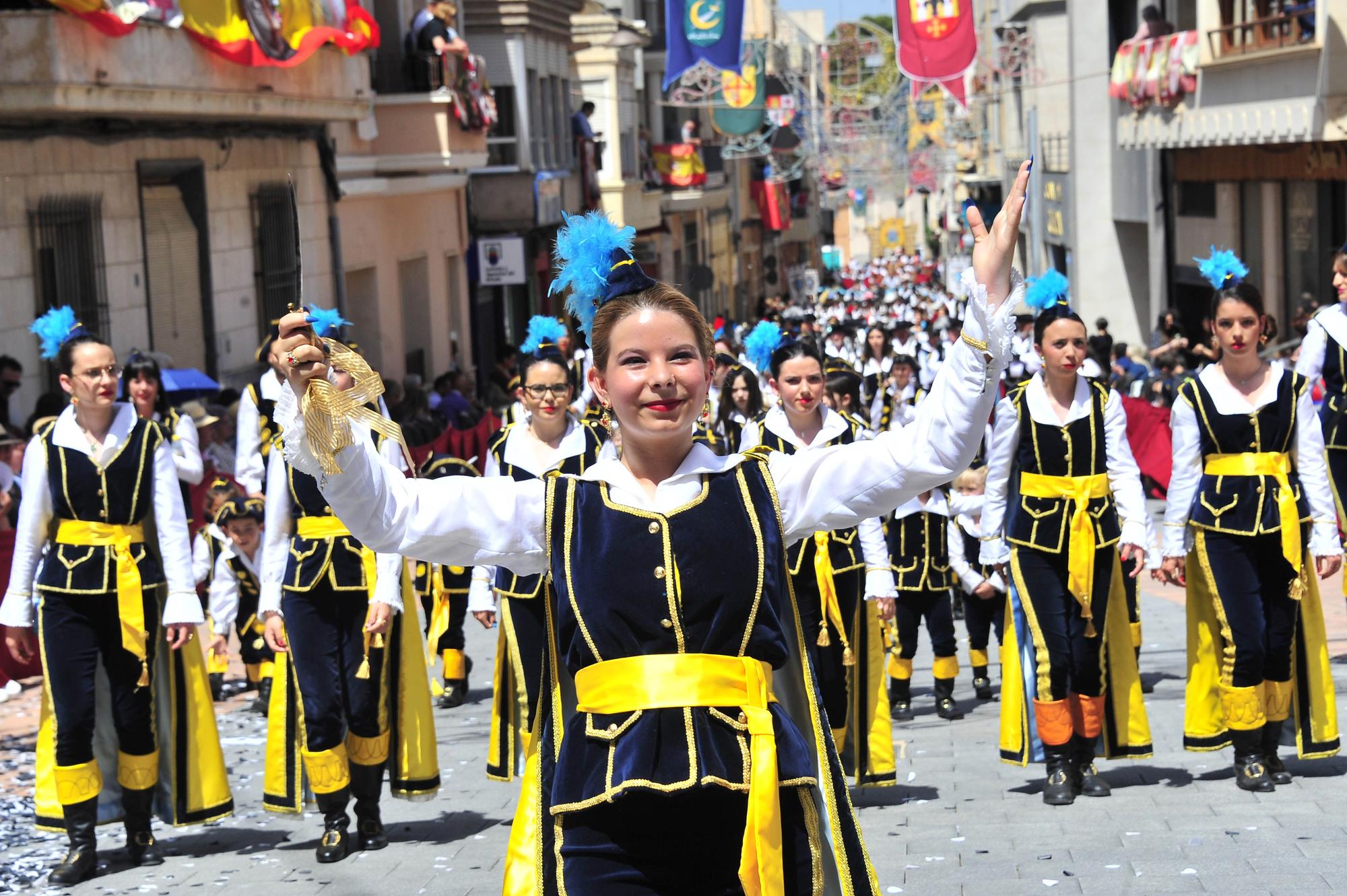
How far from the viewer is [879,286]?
225 feet

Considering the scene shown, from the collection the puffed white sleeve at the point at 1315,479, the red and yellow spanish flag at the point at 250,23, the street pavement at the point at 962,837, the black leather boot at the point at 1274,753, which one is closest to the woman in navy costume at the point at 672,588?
the street pavement at the point at 962,837

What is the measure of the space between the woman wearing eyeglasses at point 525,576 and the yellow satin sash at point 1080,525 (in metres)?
1.83

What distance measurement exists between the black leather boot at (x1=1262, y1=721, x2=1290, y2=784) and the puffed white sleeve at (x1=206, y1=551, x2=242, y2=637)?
4.73 m

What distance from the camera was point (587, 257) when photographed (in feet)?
12.9

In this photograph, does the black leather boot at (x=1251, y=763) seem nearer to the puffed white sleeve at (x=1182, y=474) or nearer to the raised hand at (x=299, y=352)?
the puffed white sleeve at (x=1182, y=474)

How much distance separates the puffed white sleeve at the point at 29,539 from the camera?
22.7 ft

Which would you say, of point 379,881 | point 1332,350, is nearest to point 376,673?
point 379,881

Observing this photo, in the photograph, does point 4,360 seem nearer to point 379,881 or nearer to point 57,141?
point 57,141

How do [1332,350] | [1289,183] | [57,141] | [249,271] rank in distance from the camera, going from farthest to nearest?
[1289,183], [249,271], [57,141], [1332,350]

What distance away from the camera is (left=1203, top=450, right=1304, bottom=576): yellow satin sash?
714 cm

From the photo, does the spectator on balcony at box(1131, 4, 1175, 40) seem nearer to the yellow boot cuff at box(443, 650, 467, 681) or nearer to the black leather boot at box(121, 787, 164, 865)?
the yellow boot cuff at box(443, 650, 467, 681)

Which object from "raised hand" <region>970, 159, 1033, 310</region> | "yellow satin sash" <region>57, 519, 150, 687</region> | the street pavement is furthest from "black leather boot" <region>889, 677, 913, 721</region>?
"raised hand" <region>970, 159, 1033, 310</region>

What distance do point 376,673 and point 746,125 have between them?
29556 mm

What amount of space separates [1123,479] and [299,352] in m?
4.66
